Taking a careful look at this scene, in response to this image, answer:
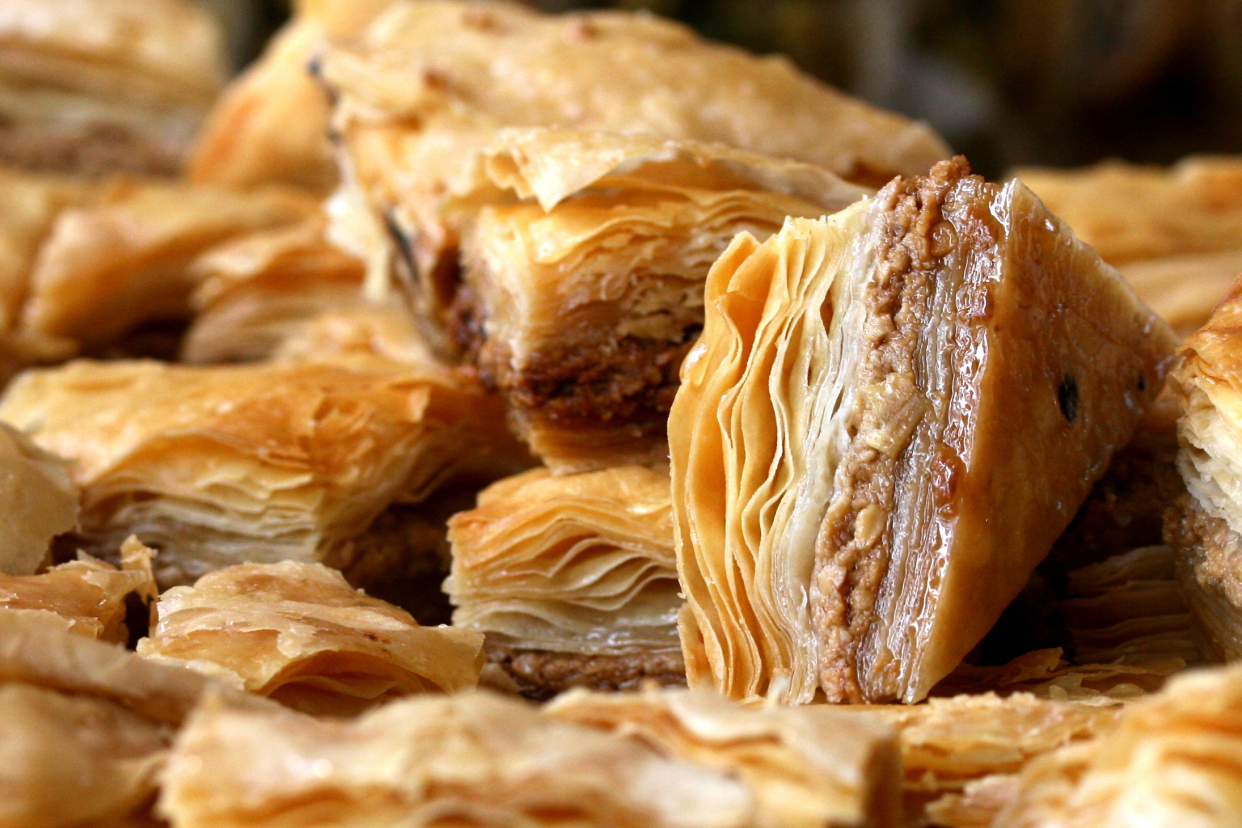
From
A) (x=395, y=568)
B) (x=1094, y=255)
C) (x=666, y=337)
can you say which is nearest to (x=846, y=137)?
(x=666, y=337)

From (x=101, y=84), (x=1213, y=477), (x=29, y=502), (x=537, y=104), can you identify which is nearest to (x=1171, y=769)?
(x=1213, y=477)

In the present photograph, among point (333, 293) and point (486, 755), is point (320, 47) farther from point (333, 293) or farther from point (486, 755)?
point (486, 755)

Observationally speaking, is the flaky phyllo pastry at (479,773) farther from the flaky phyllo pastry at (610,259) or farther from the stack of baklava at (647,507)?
the flaky phyllo pastry at (610,259)

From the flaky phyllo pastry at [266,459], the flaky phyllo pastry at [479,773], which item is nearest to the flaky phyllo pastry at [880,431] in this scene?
the flaky phyllo pastry at [479,773]

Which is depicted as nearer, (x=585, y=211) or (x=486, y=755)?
(x=486, y=755)

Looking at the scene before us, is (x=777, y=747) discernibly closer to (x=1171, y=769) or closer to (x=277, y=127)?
(x=1171, y=769)

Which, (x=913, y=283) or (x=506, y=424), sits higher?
(x=913, y=283)
